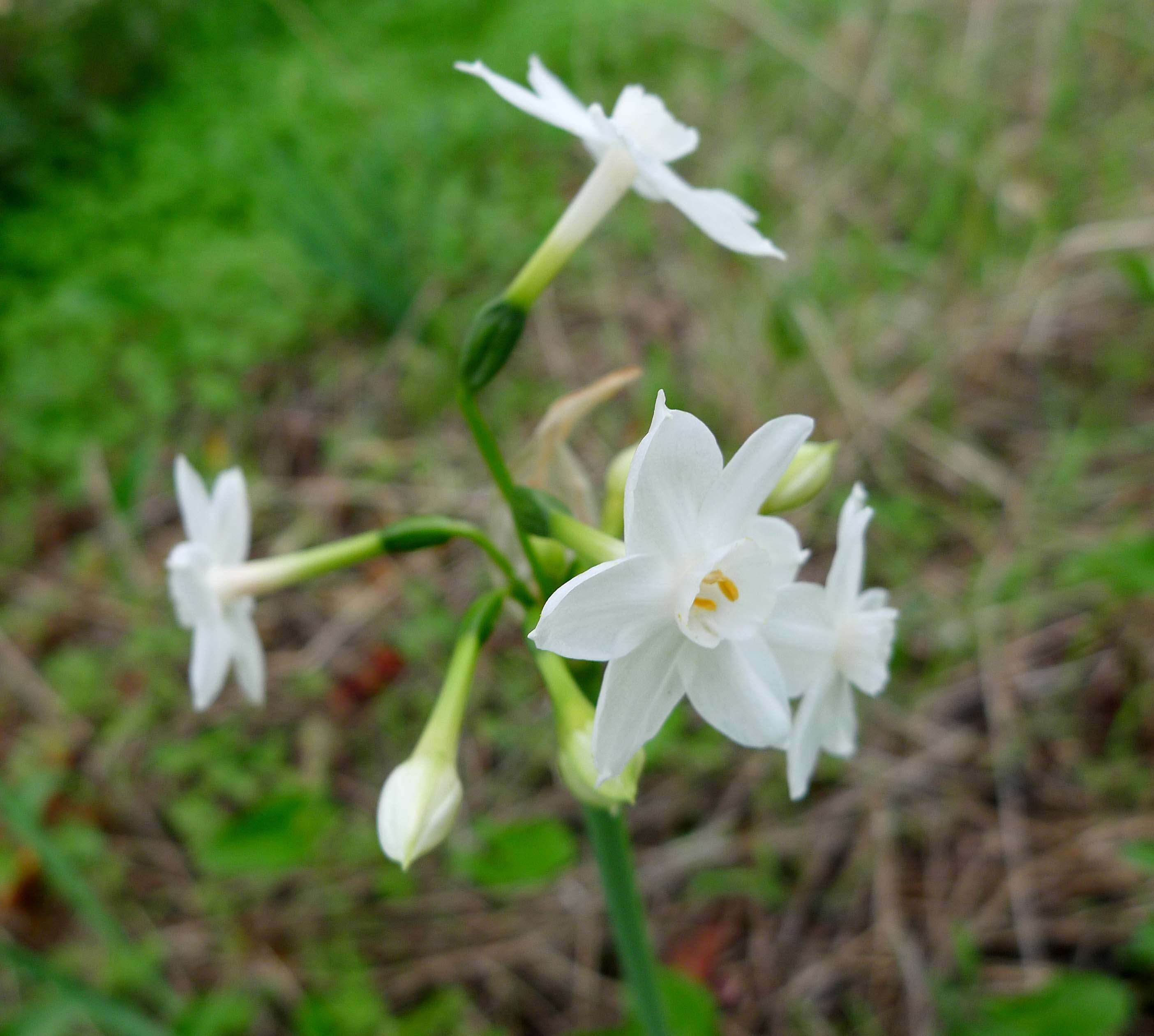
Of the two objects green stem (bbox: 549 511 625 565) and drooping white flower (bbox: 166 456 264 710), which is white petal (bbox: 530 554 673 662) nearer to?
green stem (bbox: 549 511 625 565)

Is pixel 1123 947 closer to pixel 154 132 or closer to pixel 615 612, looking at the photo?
pixel 615 612

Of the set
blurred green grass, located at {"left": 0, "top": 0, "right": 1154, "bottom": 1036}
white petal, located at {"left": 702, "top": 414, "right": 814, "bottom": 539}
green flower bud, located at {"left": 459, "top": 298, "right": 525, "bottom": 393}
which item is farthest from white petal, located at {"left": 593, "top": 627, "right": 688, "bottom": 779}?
blurred green grass, located at {"left": 0, "top": 0, "right": 1154, "bottom": 1036}

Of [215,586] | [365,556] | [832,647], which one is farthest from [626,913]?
[215,586]

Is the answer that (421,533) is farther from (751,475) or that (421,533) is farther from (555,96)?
(555,96)

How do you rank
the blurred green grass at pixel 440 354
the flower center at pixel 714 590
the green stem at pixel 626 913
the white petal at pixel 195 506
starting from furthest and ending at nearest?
the blurred green grass at pixel 440 354 < the white petal at pixel 195 506 < the green stem at pixel 626 913 < the flower center at pixel 714 590

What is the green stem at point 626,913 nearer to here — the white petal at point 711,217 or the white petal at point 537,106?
the white petal at point 711,217

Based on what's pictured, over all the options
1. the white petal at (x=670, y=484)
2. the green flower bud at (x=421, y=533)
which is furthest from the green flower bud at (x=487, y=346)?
the white petal at (x=670, y=484)

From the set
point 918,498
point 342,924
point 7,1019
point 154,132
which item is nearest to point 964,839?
point 918,498
